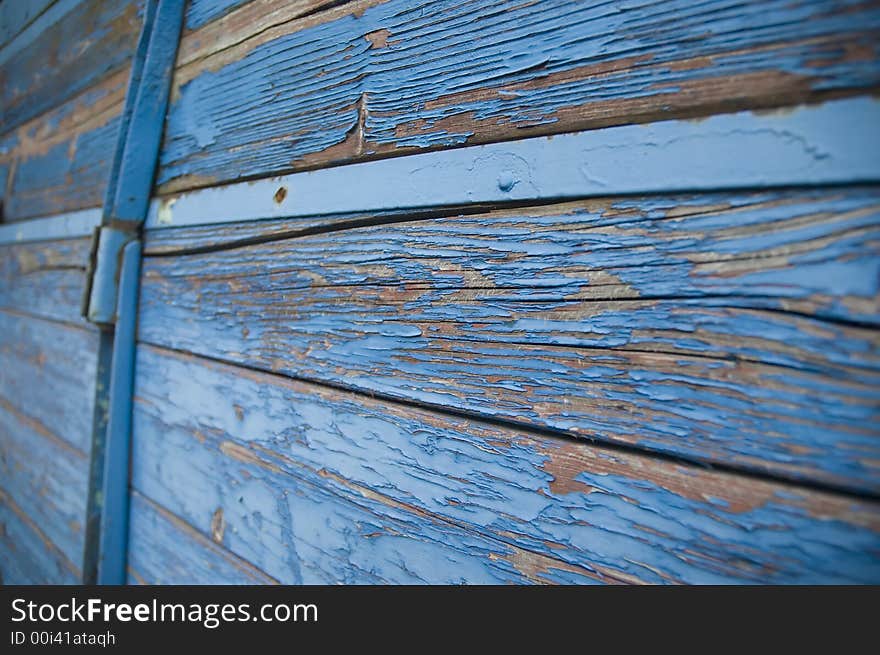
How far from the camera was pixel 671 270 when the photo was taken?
14.9 inches

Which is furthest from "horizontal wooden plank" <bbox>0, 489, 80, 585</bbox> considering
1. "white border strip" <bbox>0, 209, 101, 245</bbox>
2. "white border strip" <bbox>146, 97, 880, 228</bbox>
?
"white border strip" <bbox>146, 97, 880, 228</bbox>

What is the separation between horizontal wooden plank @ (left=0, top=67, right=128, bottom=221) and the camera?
3.22 ft

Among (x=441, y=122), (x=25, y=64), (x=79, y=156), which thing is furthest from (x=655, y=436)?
(x=25, y=64)

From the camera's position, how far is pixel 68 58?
3.67 feet

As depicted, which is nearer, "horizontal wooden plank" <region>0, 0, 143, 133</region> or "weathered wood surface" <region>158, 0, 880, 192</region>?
"weathered wood surface" <region>158, 0, 880, 192</region>

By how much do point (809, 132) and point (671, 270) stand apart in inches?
4.6

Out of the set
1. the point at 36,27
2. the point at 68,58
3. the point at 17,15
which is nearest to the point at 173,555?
the point at 68,58

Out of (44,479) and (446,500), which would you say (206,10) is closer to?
(446,500)

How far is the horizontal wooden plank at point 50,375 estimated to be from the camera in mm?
981

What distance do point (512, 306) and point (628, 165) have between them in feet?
0.50

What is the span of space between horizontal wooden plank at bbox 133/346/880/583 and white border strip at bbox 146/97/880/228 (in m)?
0.21

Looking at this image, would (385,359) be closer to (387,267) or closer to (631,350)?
(387,267)

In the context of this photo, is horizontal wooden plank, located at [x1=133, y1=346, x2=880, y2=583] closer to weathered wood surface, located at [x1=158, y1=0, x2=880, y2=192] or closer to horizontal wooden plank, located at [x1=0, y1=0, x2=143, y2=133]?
weathered wood surface, located at [x1=158, y1=0, x2=880, y2=192]
